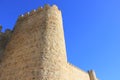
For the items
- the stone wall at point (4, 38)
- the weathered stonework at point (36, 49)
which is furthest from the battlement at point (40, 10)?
the stone wall at point (4, 38)

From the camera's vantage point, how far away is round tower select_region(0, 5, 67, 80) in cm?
939

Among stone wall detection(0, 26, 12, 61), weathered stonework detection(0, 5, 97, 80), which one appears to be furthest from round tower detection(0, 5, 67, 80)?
stone wall detection(0, 26, 12, 61)

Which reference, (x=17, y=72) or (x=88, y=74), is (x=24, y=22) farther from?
(x=88, y=74)

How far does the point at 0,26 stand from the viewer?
14.2 meters

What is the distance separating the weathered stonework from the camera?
30.9 ft

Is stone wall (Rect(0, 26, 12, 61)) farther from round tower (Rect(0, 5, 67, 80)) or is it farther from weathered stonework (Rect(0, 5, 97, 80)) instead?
round tower (Rect(0, 5, 67, 80))

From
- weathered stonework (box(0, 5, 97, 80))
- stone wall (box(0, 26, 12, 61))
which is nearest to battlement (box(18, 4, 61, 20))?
weathered stonework (box(0, 5, 97, 80))

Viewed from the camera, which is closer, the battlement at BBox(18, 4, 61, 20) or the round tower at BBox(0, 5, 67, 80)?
the round tower at BBox(0, 5, 67, 80)

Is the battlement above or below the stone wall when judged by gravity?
above

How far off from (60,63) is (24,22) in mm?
4232

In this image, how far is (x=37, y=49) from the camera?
10.1m

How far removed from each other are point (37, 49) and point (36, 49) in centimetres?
6

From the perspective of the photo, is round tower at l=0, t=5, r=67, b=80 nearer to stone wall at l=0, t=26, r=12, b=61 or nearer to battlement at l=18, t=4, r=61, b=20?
battlement at l=18, t=4, r=61, b=20

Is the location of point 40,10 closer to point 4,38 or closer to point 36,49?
point 4,38
